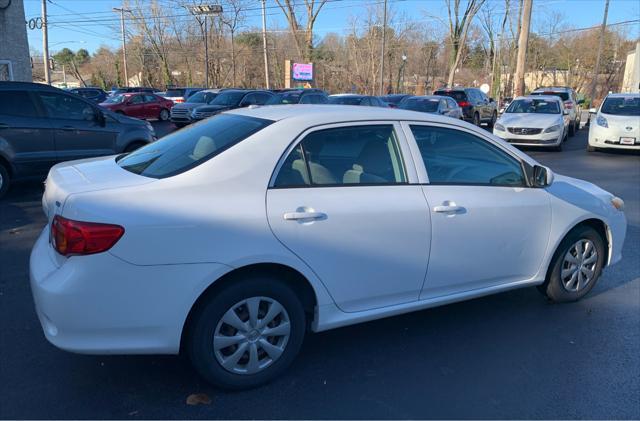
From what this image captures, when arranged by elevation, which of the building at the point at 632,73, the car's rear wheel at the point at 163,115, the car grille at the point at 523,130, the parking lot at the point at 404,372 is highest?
the building at the point at 632,73

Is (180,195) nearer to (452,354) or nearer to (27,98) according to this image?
(452,354)

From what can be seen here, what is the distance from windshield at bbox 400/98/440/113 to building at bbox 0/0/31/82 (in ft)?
42.5

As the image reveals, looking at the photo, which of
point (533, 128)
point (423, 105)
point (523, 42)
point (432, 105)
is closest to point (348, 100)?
point (423, 105)

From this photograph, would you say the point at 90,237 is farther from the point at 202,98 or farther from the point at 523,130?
the point at 202,98

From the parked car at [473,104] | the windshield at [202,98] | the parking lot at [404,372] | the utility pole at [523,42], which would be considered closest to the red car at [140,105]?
the windshield at [202,98]

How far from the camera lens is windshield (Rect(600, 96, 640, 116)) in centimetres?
1466

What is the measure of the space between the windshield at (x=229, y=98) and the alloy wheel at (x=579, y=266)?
17.7m

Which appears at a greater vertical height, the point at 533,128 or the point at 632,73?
the point at 632,73

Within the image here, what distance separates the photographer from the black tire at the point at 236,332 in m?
2.86

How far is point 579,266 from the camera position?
14.3 feet

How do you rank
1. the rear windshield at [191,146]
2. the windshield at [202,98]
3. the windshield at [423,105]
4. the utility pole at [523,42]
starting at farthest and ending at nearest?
1. the windshield at [202,98]
2. the utility pole at [523,42]
3. the windshield at [423,105]
4. the rear windshield at [191,146]

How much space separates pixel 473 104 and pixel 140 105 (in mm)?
15606

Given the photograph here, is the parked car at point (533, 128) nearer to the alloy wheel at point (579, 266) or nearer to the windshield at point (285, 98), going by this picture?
the windshield at point (285, 98)

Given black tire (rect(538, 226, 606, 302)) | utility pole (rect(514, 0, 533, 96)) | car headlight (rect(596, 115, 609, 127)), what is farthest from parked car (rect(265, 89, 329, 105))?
black tire (rect(538, 226, 606, 302))
